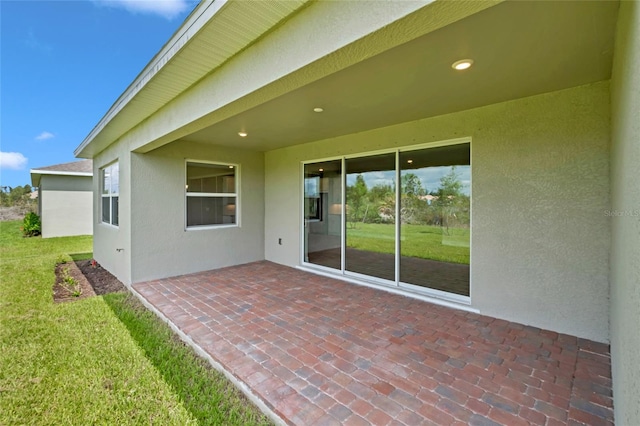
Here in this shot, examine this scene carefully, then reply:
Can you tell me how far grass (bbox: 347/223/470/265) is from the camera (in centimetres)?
464

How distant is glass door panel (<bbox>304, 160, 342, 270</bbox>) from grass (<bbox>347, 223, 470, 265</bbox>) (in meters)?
0.52

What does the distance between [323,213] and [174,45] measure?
4279 mm

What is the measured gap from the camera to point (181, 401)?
2430mm

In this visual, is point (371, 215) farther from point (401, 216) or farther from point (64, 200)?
point (64, 200)

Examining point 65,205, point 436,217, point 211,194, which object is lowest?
point 436,217

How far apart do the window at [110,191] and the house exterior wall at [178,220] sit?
1.27 meters

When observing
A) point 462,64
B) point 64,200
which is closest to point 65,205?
point 64,200

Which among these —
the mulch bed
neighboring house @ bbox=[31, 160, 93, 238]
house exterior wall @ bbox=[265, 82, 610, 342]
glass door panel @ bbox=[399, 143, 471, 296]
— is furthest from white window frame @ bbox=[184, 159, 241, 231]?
neighboring house @ bbox=[31, 160, 93, 238]

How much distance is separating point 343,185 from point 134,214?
414 centimetres

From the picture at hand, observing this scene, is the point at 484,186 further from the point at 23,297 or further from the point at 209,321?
the point at 23,297

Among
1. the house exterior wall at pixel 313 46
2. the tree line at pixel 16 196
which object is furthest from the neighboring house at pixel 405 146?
the tree line at pixel 16 196

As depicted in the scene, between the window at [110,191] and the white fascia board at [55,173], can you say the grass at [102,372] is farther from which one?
the white fascia board at [55,173]

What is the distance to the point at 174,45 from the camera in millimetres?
2924

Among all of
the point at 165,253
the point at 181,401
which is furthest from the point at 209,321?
the point at 165,253
